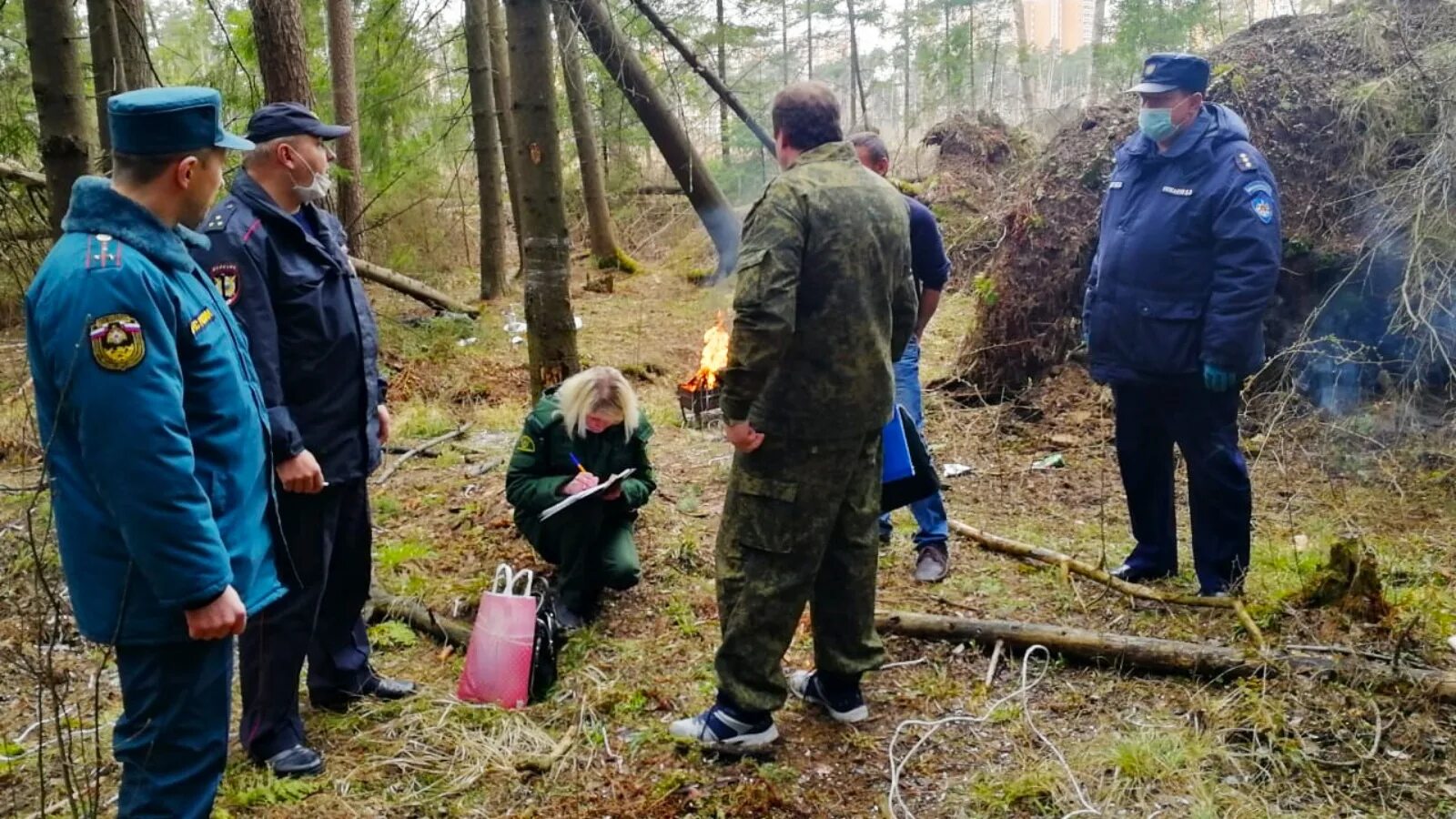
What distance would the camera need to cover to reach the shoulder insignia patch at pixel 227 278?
117 inches

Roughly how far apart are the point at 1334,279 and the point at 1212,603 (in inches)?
167

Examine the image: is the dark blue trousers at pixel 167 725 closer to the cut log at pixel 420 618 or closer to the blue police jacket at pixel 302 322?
the blue police jacket at pixel 302 322

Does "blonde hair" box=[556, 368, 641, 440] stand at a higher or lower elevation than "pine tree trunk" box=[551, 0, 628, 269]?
lower

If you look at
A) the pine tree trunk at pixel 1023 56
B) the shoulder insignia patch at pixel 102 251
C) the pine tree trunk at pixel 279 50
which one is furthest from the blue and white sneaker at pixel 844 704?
the pine tree trunk at pixel 1023 56

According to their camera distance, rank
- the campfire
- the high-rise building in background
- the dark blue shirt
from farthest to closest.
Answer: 1. the high-rise building in background
2. the campfire
3. the dark blue shirt

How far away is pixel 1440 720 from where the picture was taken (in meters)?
3.26

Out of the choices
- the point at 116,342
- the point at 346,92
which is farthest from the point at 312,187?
the point at 346,92

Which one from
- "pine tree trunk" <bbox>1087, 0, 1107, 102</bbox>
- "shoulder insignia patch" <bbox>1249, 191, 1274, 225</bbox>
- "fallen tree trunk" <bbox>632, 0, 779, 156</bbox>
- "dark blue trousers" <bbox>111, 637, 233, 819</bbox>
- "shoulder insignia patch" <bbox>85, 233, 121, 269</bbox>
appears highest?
"pine tree trunk" <bbox>1087, 0, 1107, 102</bbox>

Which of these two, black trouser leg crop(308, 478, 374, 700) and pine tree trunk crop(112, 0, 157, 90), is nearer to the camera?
black trouser leg crop(308, 478, 374, 700)

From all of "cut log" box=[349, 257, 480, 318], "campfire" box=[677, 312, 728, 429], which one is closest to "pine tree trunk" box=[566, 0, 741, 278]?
"campfire" box=[677, 312, 728, 429]

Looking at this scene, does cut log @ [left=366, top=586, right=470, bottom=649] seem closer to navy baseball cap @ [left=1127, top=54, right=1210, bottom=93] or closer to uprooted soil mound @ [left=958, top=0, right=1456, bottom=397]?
navy baseball cap @ [left=1127, top=54, right=1210, bottom=93]

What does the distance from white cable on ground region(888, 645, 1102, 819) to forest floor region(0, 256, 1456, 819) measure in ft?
0.08

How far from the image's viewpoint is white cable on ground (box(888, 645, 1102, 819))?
3057 mm

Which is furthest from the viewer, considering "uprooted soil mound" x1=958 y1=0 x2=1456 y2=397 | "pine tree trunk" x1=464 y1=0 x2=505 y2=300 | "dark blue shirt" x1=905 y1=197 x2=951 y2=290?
"pine tree trunk" x1=464 y1=0 x2=505 y2=300
